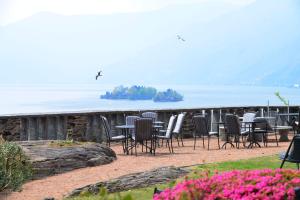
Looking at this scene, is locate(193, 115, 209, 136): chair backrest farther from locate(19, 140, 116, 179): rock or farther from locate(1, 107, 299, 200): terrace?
locate(19, 140, 116, 179): rock

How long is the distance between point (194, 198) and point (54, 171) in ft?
24.0

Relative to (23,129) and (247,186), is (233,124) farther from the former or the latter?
(247,186)

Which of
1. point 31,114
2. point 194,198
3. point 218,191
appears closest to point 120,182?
point 218,191

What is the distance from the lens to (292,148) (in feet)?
20.6

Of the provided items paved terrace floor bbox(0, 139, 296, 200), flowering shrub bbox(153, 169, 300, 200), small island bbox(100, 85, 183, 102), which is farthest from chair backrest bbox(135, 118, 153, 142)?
small island bbox(100, 85, 183, 102)

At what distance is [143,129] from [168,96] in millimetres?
48415

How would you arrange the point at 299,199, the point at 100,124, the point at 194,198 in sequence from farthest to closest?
the point at 100,124
the point at 299,199
the point at 194,198

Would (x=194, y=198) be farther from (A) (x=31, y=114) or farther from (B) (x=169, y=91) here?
(B) (x=169, y=91)

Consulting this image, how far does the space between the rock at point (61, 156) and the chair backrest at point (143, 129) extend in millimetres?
956

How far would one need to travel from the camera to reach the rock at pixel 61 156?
1045 cm

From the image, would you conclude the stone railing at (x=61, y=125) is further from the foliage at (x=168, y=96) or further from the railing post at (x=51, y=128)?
the foliage at (x=168, y=96)

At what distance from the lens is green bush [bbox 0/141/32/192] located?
874 centimetres

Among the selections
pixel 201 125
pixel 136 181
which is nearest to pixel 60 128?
pixel 201 125

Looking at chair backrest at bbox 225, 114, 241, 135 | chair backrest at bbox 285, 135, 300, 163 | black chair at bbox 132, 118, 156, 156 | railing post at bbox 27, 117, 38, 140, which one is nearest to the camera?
chair backrest at bbox 285, 135, 300, 163
